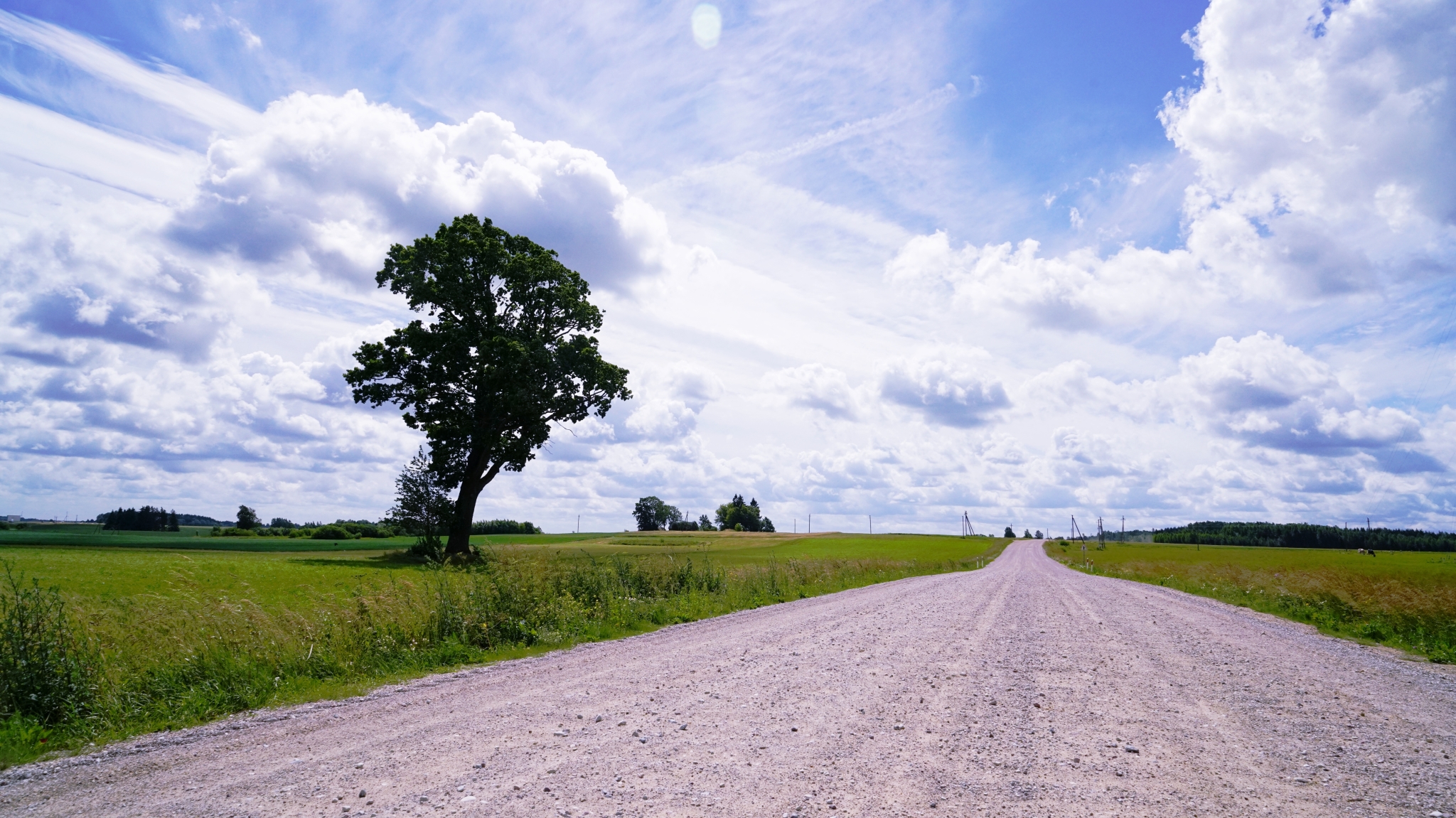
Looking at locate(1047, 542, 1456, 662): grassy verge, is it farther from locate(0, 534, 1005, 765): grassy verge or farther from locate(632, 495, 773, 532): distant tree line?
locate(632, 495, 773, 532): distant tree line

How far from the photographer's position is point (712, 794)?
542cm

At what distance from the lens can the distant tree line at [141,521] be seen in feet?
342

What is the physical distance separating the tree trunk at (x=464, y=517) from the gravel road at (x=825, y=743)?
82.5 ft

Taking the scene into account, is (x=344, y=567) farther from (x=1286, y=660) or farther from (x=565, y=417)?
(x=1286, y=660)

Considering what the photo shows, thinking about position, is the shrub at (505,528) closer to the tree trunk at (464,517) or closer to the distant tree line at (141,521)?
the distant tree line at (141,521)

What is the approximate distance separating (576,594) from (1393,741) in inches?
578

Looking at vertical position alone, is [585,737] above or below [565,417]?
below

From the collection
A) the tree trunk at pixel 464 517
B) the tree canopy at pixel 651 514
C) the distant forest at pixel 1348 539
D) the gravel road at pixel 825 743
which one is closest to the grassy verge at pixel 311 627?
the gravel road at pixel 825 743

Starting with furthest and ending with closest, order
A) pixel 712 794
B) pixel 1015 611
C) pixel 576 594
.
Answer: pixel 1015 611, pixel 576 594, pixel 712 794

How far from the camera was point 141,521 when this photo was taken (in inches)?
4156

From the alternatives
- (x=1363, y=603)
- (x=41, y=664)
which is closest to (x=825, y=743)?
(x=41, y=664)

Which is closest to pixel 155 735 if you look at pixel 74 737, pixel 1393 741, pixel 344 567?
pixel 74 737

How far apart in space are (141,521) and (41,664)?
422 feet

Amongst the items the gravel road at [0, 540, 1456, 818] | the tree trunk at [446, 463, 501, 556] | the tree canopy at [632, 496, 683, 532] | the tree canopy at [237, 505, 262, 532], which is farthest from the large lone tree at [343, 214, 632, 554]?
the tree canopy at [632, 496, 683, 532]
